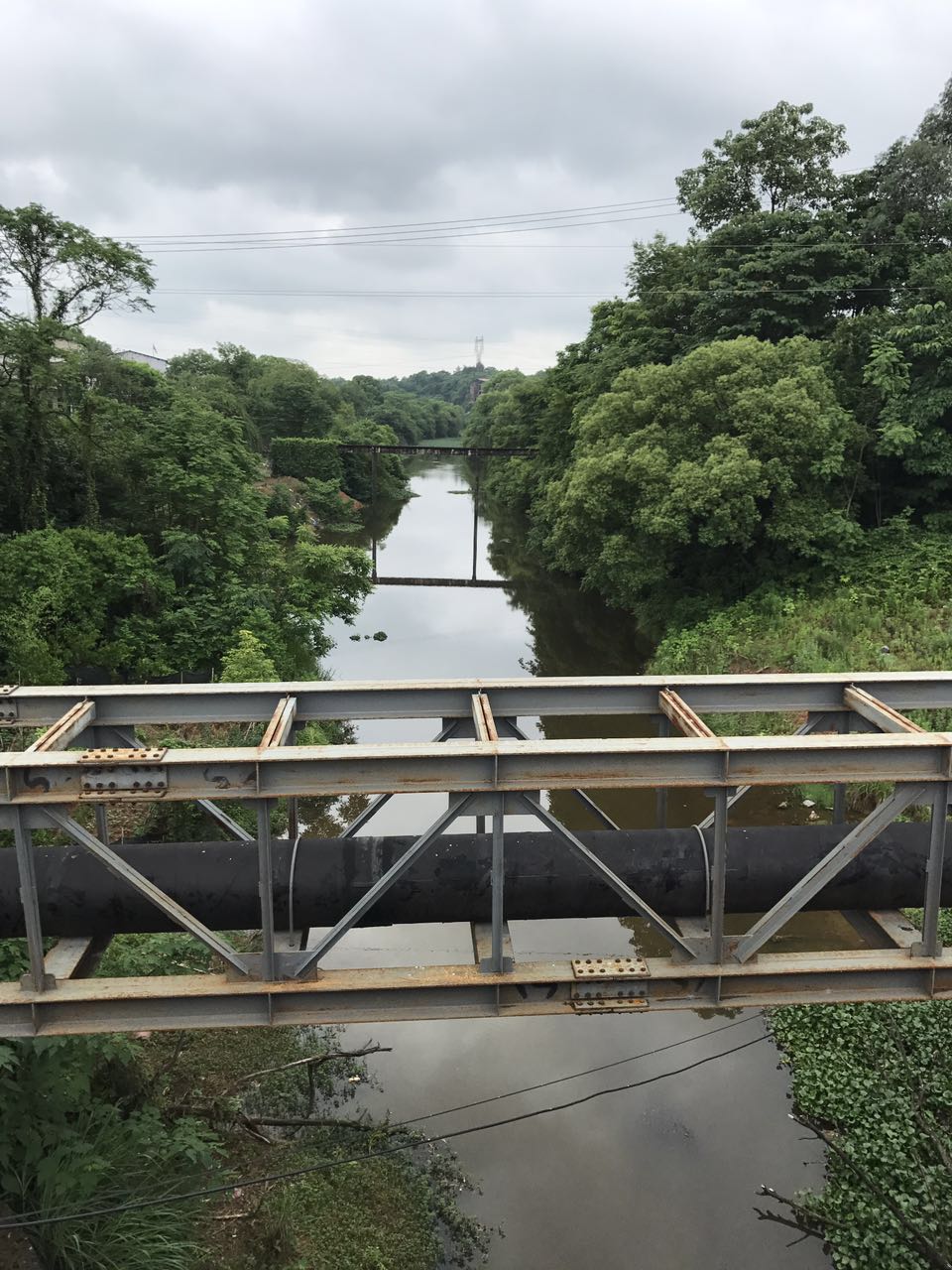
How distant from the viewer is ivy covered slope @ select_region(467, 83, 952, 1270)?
19.1 m

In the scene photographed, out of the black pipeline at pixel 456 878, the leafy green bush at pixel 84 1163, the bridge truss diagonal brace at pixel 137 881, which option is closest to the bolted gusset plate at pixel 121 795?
the bridge truss diagonal brace at pixel 137 881

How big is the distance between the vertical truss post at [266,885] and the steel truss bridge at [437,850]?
13mm

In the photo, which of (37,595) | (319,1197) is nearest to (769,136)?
(37,595)

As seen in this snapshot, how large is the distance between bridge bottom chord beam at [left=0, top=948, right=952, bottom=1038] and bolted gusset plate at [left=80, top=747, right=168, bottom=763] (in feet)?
4.86

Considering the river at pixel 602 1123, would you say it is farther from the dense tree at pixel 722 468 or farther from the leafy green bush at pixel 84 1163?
the dense tree at pixel 722 468

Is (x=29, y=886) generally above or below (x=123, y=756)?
below

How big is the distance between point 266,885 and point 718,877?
2.71 m

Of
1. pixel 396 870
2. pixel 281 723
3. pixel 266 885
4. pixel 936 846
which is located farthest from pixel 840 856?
pixel 281 723

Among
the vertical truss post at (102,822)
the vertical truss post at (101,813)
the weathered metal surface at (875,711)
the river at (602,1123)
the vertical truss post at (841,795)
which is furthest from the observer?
the river at (602,1123)

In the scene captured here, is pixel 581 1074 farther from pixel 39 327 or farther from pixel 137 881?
pixel 39 327

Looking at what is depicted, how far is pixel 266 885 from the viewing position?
16.9ft

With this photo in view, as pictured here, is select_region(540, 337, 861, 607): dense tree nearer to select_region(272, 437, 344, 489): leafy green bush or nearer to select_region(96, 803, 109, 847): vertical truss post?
select_region(96, 803, 109, 847): vertical truss post

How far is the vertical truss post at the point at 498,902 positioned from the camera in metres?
5.18

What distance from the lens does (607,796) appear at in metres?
15.6
